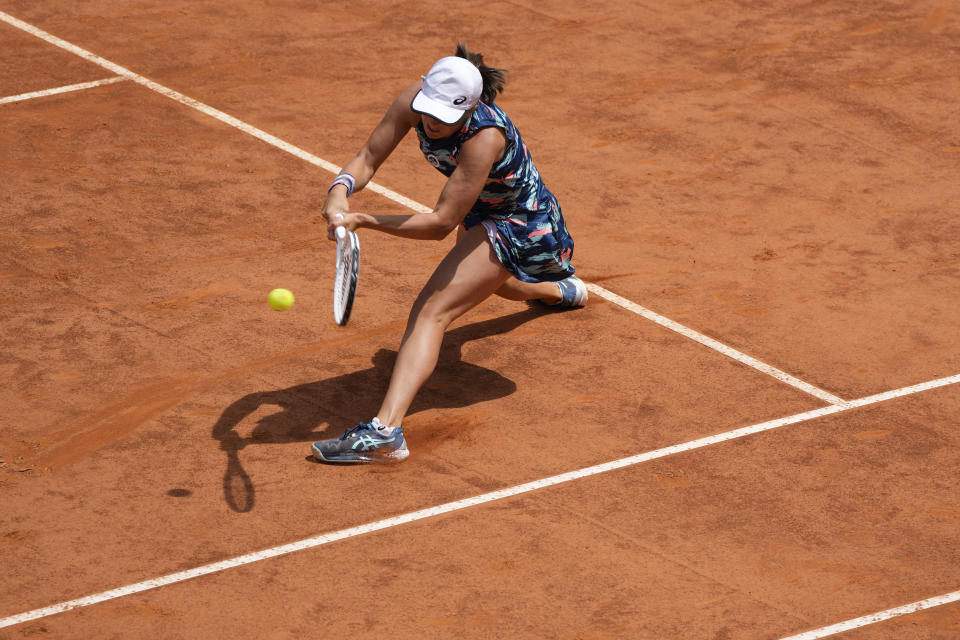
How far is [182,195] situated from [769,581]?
545 centimetres

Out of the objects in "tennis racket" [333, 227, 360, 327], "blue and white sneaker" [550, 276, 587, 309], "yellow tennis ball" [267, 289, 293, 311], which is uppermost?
"tennis racket" [333, 227, 360, 327]

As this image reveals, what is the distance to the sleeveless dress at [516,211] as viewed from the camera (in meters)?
7.04

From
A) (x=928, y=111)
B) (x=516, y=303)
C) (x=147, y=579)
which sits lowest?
(x=147, y=579)

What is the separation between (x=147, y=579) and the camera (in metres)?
6.02

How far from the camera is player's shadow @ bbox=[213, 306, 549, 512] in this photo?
7.12 metres

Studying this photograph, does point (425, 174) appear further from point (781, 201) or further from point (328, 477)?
point (328, 477)

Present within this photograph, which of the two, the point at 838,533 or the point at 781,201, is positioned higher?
the point at 781,201

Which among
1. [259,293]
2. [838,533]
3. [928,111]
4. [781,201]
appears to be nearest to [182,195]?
[259,293]

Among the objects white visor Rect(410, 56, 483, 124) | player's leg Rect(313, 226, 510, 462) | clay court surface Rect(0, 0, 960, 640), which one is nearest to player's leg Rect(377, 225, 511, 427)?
player's leg Rect(313, 226, 510, 462)

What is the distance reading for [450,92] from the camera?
21.8 feet

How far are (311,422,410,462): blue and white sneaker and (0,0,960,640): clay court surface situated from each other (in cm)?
8

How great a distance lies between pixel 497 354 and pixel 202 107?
446cm

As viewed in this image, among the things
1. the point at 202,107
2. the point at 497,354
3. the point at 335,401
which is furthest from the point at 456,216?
the point at 202,107

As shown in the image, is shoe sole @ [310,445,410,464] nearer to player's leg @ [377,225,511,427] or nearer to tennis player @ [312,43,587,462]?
tennis player @ [312,43,587,462]
